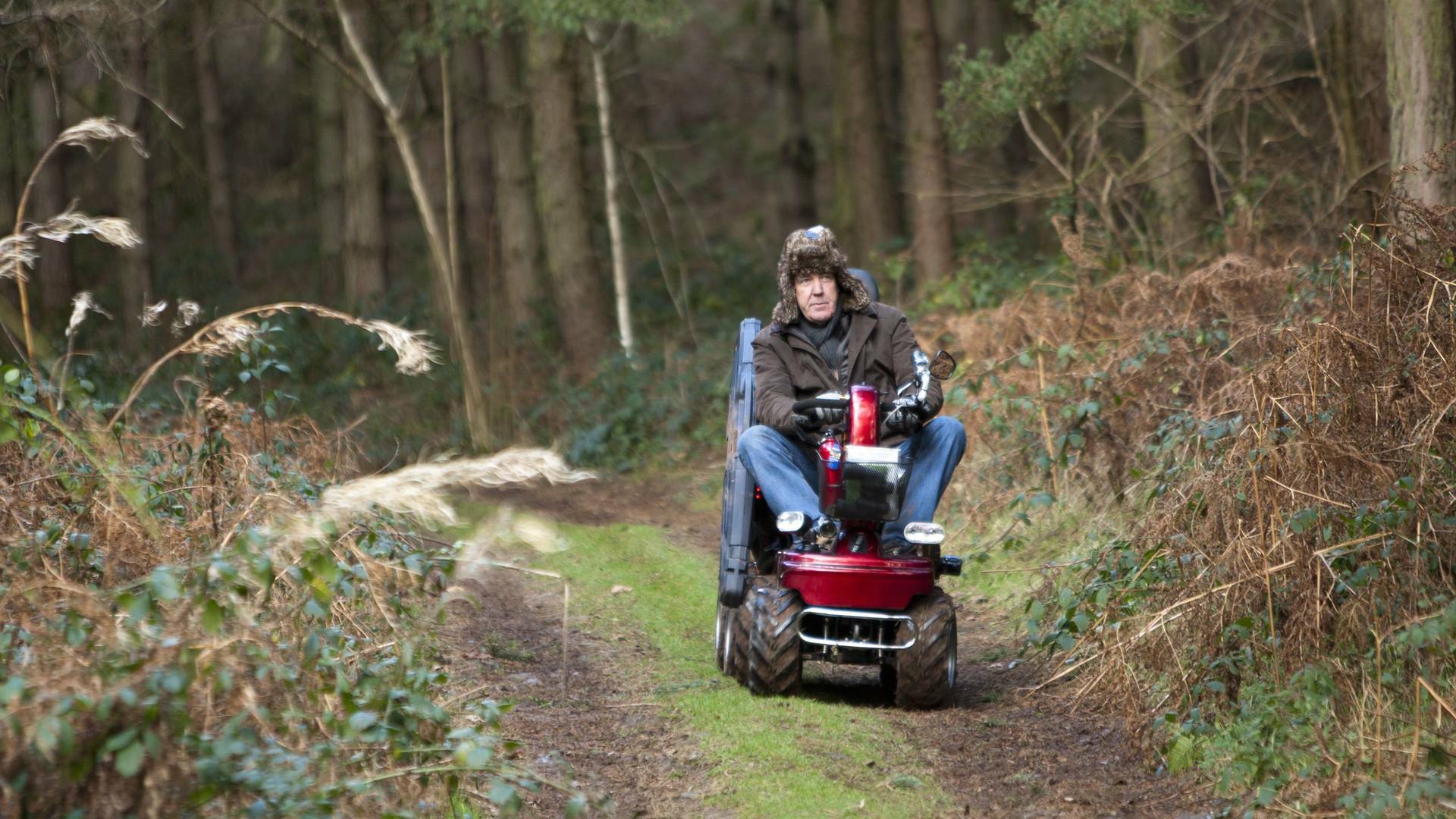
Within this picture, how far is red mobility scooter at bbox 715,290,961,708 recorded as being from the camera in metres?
6.05

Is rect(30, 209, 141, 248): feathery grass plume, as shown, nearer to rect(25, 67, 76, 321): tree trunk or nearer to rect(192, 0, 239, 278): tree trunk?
rect(25, 67, 76, 321): tree trunk

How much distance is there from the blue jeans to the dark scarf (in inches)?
21.8

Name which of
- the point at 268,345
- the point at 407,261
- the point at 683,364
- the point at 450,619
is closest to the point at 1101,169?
the point at 683,364

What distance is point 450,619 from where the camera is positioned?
26.3 feet

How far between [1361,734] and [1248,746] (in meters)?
0.43

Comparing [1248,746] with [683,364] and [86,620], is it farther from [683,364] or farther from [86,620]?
[683,364]

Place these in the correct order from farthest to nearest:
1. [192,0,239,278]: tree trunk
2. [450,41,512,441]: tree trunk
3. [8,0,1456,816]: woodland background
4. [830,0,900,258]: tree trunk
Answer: [192,0,239,278]: tree trunk, [830,0,900,258]: tree trunk, [450,41,512,441]: tree trunk, [8,0,1456,816]: woodland background

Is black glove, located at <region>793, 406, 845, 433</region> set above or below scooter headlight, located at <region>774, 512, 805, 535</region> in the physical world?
above

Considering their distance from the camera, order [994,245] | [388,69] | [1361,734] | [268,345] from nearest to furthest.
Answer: [1361,734] < [268,345] < [994,245] < [388,69]

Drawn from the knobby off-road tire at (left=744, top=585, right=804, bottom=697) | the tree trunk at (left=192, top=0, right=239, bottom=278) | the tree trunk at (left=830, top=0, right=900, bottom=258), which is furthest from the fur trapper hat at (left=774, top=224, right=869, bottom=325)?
the tree trunk at (left=192, top=0, right=239, bottom=278)

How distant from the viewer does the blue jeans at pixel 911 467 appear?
6320mm

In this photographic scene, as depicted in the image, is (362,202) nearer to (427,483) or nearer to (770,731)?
(770,731)

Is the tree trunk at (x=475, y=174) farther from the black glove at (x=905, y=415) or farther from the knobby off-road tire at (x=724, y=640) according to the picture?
the black glove at (x=905, y=415)

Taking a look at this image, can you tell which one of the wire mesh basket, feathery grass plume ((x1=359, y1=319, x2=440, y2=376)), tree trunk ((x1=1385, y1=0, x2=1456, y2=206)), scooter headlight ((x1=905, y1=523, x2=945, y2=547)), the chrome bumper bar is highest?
tree trunk ((x1=1385, y1=0, x2=1456, y2=206))
